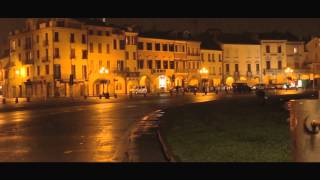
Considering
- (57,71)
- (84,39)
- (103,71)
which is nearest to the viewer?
(57,71)

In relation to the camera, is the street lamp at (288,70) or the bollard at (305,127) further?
the street lamp at (288,70)

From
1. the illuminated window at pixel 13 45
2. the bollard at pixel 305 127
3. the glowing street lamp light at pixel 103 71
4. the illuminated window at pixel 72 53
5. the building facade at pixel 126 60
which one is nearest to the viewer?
the bollard at pixel 305 127

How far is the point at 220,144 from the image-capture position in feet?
50.4

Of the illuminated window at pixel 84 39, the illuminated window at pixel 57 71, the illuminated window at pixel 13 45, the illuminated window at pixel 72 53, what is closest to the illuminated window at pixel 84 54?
the illuminated window at pixel 84 39

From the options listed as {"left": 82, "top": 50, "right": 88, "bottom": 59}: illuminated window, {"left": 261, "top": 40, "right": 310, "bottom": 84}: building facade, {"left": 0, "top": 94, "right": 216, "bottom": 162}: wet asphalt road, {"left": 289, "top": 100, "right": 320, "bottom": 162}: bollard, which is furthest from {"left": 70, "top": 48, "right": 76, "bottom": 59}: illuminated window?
{"left": 289, "top": 100, "right": 320, "bottom": 162}: bollard

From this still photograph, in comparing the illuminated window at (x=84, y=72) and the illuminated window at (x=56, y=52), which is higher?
the illuminated window at (x=56, y=52)

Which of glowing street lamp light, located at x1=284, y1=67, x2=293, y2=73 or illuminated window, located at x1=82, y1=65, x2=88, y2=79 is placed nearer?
illuminated window, located at x1=82, y1=65, x2=88, y2=79

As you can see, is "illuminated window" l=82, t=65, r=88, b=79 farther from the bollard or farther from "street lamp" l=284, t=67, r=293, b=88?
the bollard

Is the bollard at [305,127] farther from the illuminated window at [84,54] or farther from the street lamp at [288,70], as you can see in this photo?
the street lamp at [288,70]

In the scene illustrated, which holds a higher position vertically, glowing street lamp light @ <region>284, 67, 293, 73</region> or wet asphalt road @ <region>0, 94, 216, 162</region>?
glowing street lamp light @ <region>284, 67, 293, 73</region>

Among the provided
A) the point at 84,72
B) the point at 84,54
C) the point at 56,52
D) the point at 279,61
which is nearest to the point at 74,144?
the point at 56,52

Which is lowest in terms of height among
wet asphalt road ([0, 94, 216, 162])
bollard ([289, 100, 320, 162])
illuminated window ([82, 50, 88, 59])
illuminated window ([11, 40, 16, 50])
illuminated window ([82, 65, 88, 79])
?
wet asphalt road ([0, 94, 216, 162])

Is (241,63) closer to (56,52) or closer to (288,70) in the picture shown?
(288,70)

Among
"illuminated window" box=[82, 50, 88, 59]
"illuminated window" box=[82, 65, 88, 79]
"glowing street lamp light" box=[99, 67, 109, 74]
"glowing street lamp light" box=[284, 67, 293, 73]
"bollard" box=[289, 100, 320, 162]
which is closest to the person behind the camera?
"bollard" box=[289, 100, 320, 162]
